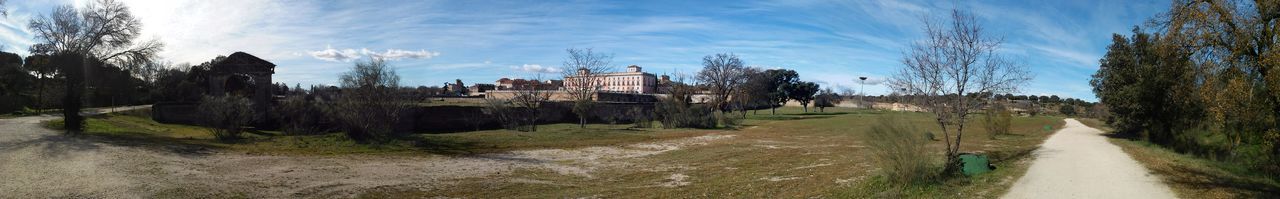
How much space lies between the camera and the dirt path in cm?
938

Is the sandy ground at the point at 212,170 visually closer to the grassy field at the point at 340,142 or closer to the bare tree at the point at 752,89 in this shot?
the grassy field at the point at 340,142

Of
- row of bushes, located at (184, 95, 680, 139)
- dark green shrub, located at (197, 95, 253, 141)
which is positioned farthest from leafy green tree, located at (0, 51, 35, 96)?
dark green shrub, located at (197, 95, 253, 141)

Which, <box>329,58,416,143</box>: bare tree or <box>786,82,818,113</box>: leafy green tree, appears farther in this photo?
<box>786,82,818,113</box>: leafy green tree

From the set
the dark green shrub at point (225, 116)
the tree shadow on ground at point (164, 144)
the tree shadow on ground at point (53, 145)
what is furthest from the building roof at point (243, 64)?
the tree shadow on ground at point (53, 145)

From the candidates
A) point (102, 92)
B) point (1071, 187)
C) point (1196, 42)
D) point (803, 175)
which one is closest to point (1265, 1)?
point (1196, 42)

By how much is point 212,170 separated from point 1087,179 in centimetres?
1694

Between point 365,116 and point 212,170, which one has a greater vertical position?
point 365,116

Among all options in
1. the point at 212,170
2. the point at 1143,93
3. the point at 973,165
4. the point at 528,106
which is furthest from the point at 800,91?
the point at 212,170

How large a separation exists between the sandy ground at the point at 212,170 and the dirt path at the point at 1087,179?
21.2ft

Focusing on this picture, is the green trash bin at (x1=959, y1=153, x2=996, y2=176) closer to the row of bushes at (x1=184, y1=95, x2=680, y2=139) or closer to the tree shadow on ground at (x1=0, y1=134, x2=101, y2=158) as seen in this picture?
the row of bushes at (x1=184, y1=95, x2=680, y2=139)

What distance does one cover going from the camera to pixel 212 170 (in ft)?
41.0

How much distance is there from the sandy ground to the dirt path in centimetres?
645

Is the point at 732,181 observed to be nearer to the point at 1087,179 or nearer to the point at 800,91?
the point at 1087,179

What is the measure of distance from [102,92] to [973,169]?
51.2 meters
